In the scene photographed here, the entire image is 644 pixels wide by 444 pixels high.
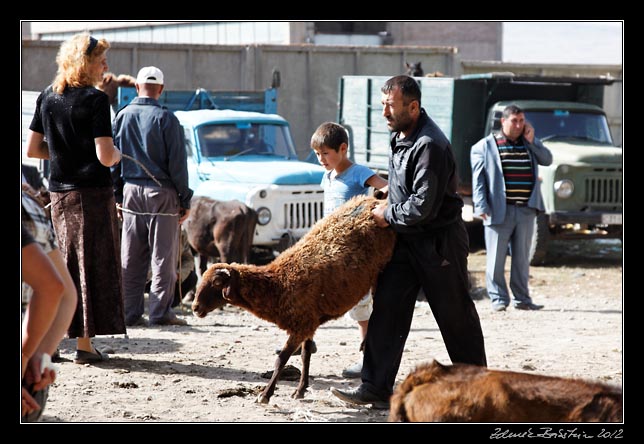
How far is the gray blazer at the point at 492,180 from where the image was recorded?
10.7 m

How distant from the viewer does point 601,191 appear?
14250 millimetres

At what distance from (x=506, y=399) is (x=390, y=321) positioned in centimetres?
185

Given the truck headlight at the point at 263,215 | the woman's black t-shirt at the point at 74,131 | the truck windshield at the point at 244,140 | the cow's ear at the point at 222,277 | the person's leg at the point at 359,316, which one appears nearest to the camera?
the cow's ear at the point at 222,277

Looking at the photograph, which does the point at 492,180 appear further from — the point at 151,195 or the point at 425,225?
the point at 425,225

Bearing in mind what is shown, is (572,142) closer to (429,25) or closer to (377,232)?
(377,232)

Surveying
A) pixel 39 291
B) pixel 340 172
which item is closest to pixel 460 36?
pixel 340 172

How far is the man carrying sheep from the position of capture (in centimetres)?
558

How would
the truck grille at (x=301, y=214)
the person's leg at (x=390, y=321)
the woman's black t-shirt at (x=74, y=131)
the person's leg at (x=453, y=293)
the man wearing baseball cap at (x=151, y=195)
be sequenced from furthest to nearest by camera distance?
the truck grille at (x=301, y=214), the man wearing baseball cap at (x=151, y=195), the woman's black t-shirt at (x=74, y=131), the person's leg at (x=390, y=321), the person's leg at (x=453, y=293)

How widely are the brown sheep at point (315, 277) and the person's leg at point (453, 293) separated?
1.09 ft

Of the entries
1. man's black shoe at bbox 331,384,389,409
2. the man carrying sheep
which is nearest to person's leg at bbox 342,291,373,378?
man's black shoe at bbox 331,384,389,409

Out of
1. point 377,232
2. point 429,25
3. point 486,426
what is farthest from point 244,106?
point 429,25

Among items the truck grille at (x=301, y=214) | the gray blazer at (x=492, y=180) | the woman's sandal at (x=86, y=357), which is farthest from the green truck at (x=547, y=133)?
the woman's sandal at (x=86, y=357)

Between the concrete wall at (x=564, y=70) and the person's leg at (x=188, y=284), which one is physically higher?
the concrete wall at (x=564, y=70)

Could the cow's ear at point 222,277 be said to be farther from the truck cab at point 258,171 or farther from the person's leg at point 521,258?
the truck cab at point 258,171
